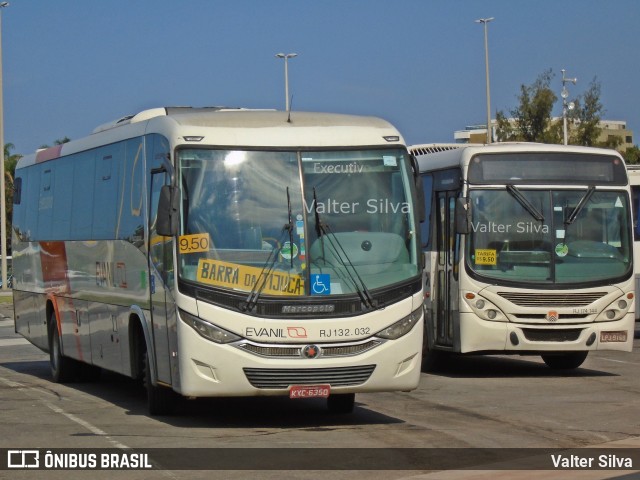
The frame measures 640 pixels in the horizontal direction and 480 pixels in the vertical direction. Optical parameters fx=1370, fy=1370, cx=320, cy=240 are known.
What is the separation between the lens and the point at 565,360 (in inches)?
787

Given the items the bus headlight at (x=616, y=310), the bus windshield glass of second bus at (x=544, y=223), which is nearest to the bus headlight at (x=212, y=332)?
the bus windshield glass of second bus at (x=544, y=223)

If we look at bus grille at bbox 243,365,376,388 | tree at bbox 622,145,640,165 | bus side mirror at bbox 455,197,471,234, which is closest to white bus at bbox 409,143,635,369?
bus side mirror at bbox 455,197,471,234

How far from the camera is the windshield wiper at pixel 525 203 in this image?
18.6 m

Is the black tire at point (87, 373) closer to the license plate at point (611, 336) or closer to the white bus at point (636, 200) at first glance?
the license plate at point (611, 336)

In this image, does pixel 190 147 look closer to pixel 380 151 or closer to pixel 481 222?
pixel 380 151

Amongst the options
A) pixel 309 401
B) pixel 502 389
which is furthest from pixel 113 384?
pixel 502 389

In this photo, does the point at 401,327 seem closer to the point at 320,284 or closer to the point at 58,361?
the point at 320,284

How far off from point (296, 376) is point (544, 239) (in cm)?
679

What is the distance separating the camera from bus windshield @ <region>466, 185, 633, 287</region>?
18422 millimetres

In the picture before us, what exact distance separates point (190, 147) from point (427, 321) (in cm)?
726

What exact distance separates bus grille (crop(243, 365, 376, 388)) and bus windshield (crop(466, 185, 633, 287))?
19.0 feet

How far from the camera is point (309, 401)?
15906mm

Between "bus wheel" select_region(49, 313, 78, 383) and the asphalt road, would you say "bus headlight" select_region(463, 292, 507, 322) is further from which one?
"bus wheel" select_region(49, 313, 78, 383)

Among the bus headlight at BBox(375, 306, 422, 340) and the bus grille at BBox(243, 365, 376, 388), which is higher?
the bus headlight at BBox(375, 306, 422, 340)
